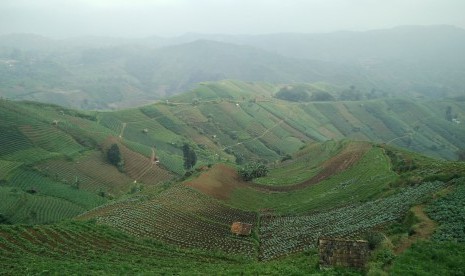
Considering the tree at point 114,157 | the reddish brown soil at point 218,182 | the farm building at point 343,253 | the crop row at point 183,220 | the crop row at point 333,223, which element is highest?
the farm building at point 343,253

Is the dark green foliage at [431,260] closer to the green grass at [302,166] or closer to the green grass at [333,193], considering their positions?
the green grass at [333,193]

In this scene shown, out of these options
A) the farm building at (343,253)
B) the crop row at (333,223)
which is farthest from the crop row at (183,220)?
the farm building at (343,253)

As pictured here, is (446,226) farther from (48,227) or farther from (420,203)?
(48,227)

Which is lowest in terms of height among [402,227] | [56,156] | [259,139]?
[259,139]

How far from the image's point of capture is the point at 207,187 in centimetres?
7288

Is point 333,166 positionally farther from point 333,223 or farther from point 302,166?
point 333,223

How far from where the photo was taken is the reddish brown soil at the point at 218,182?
71.4 m

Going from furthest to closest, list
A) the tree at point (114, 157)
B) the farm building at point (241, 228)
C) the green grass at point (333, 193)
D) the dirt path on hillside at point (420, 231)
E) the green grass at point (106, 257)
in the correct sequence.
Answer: the tree at point (114, 157)
the green grass at point (333, 193)
the farm building at point (241, 228)
the green grass at point (106, 257)
the dirt path on hillside at point (420, 231)

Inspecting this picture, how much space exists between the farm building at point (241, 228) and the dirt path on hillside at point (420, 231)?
19.4 metres

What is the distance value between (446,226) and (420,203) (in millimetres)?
9216

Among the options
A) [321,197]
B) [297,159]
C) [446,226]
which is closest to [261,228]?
[321,197]

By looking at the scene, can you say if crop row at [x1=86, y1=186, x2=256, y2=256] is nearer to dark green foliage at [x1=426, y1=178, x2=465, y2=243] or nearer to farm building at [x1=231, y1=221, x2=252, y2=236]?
farm building at [x1=231, y1=221, x2=252, y2=236]

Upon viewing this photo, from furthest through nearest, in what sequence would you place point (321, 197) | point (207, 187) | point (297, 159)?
point (297, 159) < point (207, 187) < point (321, 197)

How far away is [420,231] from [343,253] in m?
9.25
